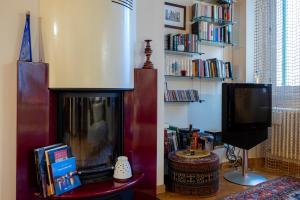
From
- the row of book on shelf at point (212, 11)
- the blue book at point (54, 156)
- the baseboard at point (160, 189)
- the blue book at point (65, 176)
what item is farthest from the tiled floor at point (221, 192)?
the row of book on shelf at point (212, 11)

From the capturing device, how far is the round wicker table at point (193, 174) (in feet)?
7.89

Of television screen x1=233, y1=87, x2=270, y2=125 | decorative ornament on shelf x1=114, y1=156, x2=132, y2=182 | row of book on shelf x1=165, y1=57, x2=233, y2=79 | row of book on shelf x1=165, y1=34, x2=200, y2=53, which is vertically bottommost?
decorative ornament on shelf x1=114, y1=156, x2=132, y2=182

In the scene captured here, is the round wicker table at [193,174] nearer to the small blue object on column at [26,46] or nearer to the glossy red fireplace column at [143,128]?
the glossy red fireplace column at [143,128]

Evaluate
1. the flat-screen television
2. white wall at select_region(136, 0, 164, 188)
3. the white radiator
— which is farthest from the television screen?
white wall at select_region(136, 0, 164, 188)

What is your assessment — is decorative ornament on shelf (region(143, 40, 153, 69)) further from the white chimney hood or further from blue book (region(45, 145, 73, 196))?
blue book (region(45, 145, 73, 196))

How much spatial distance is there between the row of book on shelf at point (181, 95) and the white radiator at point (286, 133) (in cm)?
106

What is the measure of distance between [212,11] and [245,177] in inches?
83.0

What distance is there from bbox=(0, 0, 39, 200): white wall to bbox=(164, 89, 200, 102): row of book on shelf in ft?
5.59

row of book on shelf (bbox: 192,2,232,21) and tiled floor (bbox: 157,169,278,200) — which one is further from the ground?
row of book on shelf (bbox: 192,2,232,21)

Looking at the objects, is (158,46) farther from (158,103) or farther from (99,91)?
(99,91)

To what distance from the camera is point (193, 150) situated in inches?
105

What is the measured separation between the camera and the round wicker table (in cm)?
241

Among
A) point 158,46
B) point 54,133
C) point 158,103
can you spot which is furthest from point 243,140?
point 54,133

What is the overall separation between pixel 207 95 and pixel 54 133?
219 cm
